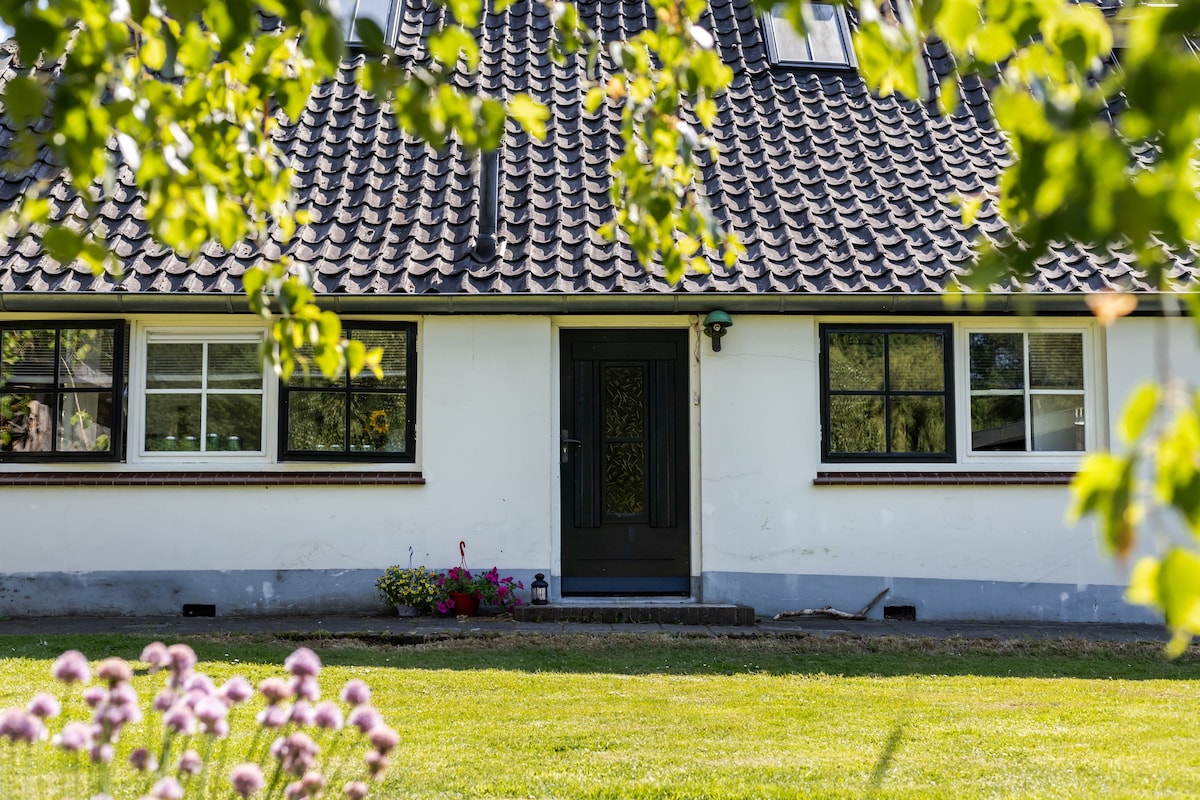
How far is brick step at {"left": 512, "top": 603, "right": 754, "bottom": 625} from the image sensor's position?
877 cm

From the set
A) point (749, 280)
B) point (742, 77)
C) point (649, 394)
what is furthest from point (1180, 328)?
point (742, 77)

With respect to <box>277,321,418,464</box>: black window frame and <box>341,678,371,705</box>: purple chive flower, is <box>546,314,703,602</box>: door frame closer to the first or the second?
<box>277,321,418,464</box>: black window frame

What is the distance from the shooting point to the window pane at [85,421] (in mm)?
9039

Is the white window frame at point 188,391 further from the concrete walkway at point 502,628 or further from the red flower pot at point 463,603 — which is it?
the red flower pot at point 463,603

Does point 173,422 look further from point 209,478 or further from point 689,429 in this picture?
point 689,429

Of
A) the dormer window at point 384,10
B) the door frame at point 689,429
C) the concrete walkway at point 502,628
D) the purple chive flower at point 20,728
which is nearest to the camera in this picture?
the purple chive flower at point 20,728

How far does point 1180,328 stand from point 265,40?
8363mm

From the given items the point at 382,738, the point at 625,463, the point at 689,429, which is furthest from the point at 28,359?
the point at 382,738

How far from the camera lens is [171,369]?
9.29 m

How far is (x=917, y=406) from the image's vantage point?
9445 millimetres

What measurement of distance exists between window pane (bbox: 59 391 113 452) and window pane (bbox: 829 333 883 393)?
5.90 meters

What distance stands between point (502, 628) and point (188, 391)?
331 centimetres

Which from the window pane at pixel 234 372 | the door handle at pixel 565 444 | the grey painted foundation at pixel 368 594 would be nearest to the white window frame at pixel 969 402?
the grey painted foundation at pixel 368 594

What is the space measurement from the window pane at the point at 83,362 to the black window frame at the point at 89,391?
4 cm
